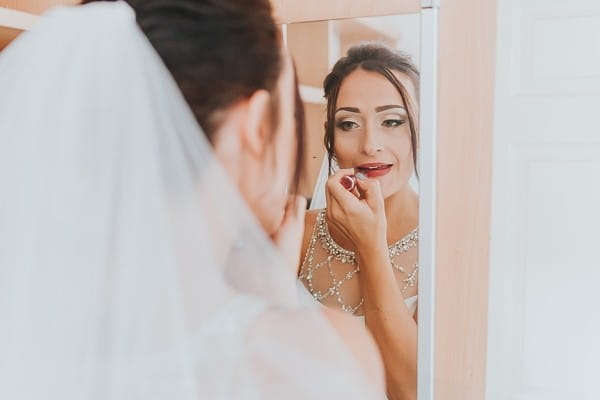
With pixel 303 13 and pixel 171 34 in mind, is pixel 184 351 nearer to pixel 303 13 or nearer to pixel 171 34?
pixel 171 34

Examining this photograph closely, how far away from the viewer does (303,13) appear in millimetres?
1100

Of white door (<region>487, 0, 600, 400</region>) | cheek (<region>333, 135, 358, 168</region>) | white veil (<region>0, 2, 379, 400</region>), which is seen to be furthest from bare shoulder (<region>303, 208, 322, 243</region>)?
white veil (<region>0, 2, 379, 400</region>)

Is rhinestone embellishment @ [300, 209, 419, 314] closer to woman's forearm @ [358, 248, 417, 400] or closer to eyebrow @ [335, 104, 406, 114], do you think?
woman's forearm @ [358, 248, 417, 400]

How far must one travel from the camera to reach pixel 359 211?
1066 mm

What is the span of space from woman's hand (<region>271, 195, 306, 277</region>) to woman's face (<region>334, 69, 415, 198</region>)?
118mm

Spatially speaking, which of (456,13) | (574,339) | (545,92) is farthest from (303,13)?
(574,339)

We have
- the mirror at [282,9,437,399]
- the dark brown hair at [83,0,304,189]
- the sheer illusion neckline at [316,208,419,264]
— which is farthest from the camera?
the sheer illusion neckline at [316,208,419,264]

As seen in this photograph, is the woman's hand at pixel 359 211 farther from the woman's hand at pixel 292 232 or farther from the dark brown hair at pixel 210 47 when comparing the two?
the dark brown hair at pixel 210 47

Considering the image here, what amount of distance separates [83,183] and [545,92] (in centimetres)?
100

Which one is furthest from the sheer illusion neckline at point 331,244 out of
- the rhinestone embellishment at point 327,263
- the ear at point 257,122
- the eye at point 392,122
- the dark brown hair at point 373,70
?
the ear at point 257,122

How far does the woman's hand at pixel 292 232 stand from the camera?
40.8 inches

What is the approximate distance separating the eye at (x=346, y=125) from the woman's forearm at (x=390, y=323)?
0.76ft

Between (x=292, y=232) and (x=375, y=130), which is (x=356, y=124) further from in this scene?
(x=292, y=232)

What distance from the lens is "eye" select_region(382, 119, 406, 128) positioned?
99 cm
